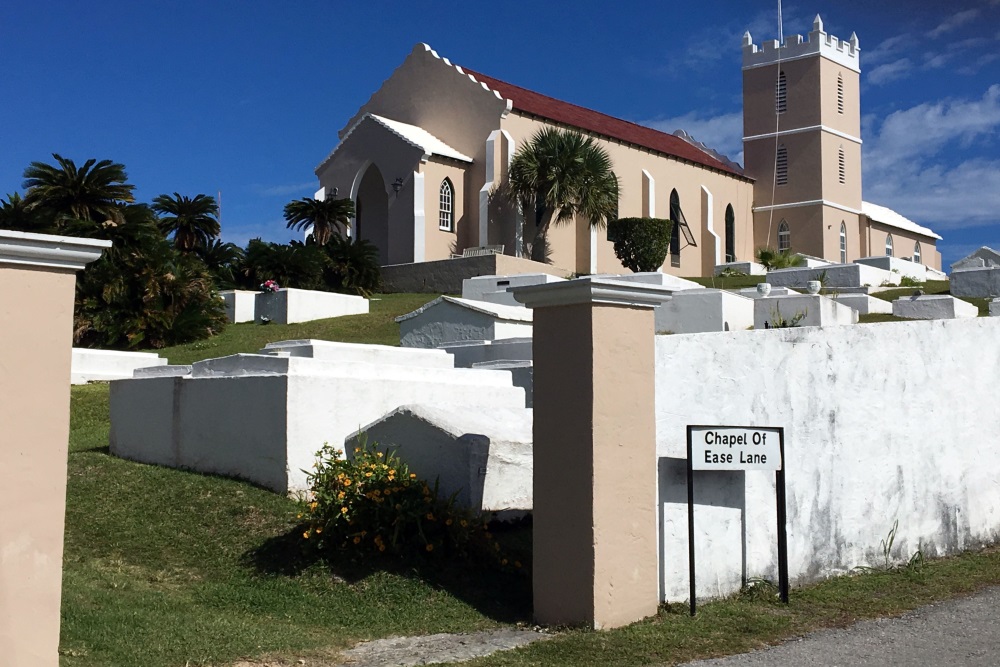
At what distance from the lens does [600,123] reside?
4809cm

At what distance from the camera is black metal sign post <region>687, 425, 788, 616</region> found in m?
7.66

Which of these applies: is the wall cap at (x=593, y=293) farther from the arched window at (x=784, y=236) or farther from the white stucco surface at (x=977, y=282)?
the arched window at (x=784, y=236)

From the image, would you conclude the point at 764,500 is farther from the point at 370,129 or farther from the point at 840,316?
the point at 370,129

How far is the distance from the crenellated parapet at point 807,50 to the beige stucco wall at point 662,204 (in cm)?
622

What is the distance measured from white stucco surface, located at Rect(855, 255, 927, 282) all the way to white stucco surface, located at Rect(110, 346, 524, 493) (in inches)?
1286

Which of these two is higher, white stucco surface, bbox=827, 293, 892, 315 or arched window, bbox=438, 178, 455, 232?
arched window, bbox=438, 178, 455, 232

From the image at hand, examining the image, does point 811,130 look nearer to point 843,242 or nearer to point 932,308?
point 843,242

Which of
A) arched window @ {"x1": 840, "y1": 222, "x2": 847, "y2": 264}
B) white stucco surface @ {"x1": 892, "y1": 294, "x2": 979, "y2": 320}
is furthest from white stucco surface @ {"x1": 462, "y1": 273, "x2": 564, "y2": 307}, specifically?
arched window @ {"x1": 840, "y1": 222, "x2": 847, "y2": 264}

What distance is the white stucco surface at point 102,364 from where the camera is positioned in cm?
2088

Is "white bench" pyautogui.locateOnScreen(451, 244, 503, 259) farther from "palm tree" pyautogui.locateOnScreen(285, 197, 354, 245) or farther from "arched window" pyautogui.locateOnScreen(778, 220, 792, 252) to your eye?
"arched window" pyautogui.locateOnScreen(778, 220, 792, 252)

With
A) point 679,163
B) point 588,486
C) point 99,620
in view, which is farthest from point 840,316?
point 679,163

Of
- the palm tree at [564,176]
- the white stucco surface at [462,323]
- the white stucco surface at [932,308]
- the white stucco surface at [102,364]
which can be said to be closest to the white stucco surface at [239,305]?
the white stucco surface at [102,364]

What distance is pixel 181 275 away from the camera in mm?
29328

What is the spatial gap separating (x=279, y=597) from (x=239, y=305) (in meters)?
24.3
